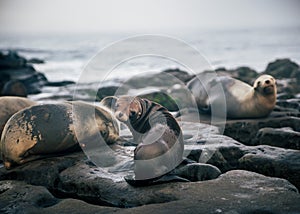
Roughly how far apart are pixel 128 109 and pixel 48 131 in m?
1.00

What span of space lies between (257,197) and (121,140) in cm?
223

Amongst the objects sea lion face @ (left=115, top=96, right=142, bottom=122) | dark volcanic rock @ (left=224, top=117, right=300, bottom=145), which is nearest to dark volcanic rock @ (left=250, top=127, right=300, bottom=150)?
dark volcanic rock @ (left=224, top=117, right=300, bottom=145)

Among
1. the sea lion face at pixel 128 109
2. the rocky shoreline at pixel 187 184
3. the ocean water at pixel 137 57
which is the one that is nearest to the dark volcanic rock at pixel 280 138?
the rocky shoreline at pixel 187 184

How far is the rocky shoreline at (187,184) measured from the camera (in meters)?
2.86

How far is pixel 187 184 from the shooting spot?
10.7 feet

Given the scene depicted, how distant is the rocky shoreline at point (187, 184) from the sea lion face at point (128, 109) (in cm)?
46

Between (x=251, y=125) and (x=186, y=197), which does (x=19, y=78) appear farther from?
(x=186, y=197)

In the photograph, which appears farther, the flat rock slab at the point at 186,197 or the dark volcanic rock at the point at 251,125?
the dark volcanic rock at the point at 251,125

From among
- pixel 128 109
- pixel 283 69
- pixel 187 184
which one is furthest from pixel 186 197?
pixel 283 69

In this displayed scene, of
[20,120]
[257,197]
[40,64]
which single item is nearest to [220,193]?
[257,197]

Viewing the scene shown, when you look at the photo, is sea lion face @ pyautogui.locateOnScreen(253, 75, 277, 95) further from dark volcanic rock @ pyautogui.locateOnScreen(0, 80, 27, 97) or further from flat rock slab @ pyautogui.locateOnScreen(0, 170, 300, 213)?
dark volcanic rock @ pyautogui.locateOnScreen(0, 80, 27, 97)

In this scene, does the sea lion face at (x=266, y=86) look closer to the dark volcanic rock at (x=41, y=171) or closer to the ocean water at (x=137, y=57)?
the ocean water at (x=137, y=57)

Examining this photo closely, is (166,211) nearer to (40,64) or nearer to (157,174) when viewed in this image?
(157,174)

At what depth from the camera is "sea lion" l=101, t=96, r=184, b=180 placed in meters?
3.29
